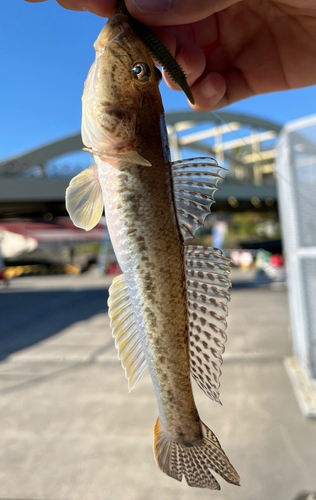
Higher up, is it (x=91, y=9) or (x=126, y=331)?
(x=91, y=9)

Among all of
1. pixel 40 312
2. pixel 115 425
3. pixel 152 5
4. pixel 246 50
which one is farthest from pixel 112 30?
pixel 40 312

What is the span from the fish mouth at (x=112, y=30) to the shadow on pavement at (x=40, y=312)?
5568 millimetres

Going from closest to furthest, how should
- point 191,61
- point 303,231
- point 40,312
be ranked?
point 191,61, point 303,231, point 40,312

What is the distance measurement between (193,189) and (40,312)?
29.5ft

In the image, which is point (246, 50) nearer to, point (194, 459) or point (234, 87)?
point (234, 87)

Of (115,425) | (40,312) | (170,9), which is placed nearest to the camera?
(170,9)

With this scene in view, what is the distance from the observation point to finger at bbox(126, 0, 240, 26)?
899mm

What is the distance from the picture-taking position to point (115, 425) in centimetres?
371

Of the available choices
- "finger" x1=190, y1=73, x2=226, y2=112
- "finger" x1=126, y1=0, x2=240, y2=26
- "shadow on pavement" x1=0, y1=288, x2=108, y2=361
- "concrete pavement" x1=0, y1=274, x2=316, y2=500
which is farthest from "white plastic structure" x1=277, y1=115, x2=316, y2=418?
"shadow on pavement" x1=0, y1=288, x2=108, y2=361

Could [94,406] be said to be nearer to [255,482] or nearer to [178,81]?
[255,482]

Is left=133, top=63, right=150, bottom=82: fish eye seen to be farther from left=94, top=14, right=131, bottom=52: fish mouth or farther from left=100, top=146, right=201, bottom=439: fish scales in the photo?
left=100, top=146, right=201, bottom=439: fish scales

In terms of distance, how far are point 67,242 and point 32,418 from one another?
21444mm

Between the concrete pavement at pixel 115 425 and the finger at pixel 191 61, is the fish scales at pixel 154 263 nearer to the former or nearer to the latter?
the finger at pixel 191 61

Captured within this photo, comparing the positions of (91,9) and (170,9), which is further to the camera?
(91,9)
